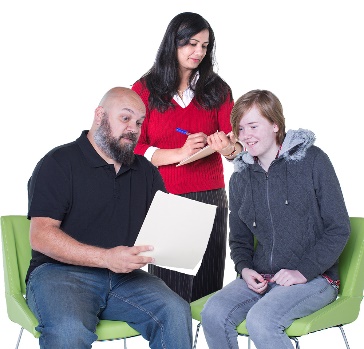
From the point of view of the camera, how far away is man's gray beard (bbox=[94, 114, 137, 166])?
10.9ft

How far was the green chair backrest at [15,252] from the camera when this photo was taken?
3.39m

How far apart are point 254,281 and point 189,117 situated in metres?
0.89

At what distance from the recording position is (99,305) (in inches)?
125

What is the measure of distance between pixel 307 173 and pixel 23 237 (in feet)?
3.87

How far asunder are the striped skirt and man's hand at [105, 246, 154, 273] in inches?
35.9

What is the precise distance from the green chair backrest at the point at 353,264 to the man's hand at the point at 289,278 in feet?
0.83

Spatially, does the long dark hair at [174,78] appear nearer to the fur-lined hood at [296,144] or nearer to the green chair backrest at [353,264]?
the fur-lined hood at [296,144]

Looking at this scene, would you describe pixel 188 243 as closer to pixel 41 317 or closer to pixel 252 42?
pixel 41 317

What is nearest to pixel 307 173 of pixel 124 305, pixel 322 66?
pixel 124 305

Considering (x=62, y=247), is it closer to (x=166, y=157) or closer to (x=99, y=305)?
(x=99, y=305)

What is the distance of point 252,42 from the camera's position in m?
5.29

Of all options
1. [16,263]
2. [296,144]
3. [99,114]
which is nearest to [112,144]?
[99,114]

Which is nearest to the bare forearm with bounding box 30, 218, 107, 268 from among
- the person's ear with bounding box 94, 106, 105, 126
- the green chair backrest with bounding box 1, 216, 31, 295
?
the green chair backrest with bounding box 1, 216, 31, 295

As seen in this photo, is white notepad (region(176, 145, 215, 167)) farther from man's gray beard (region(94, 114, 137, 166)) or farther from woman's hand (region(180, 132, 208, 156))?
man's gray beard (region(94, 114, 137, 166))
